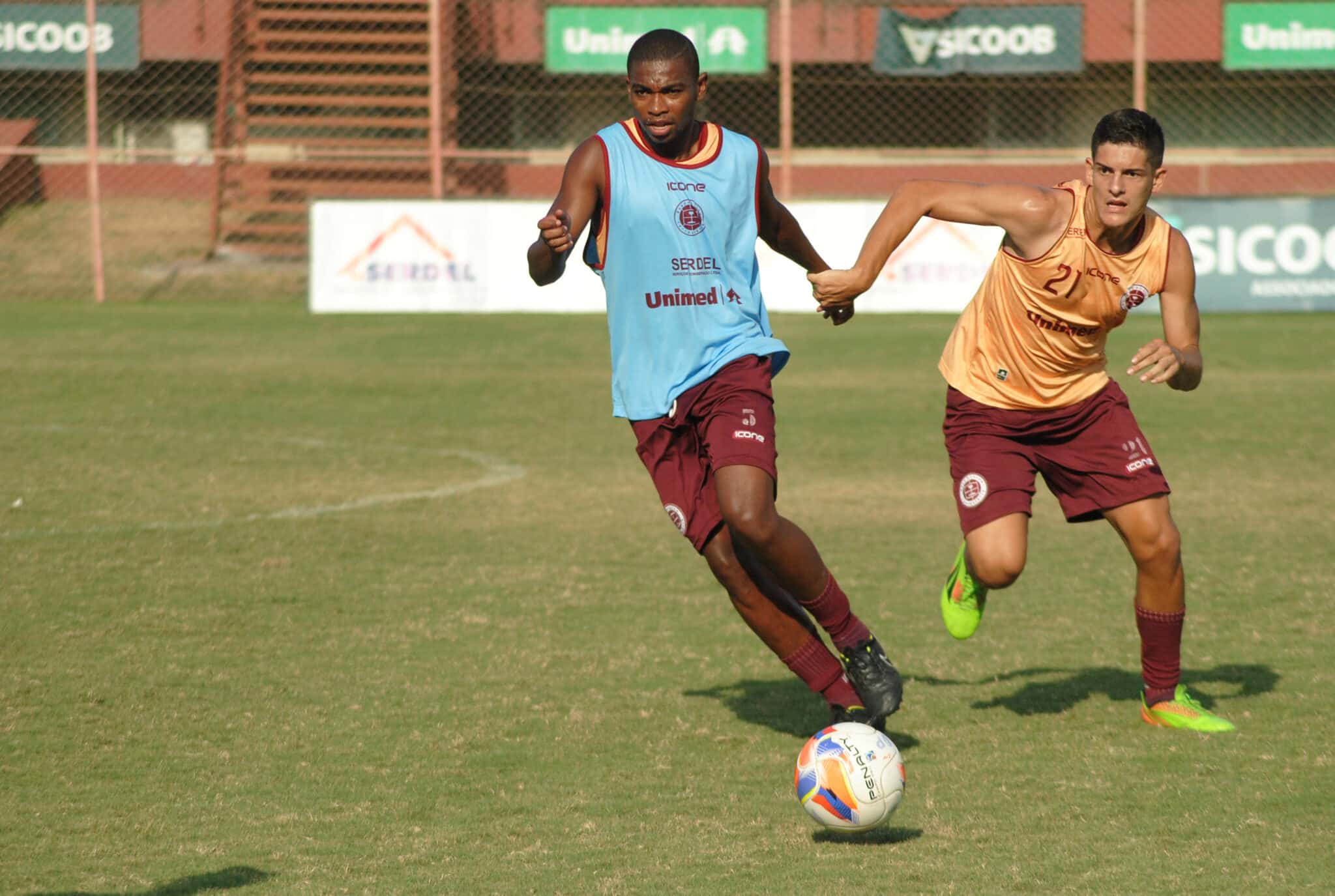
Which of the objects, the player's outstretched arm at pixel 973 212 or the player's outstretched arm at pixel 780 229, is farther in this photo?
the player's outstretched arm at pixel 780 229

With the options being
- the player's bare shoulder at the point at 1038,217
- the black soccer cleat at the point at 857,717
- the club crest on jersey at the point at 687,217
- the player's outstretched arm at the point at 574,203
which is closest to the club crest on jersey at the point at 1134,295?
the player's bare shoulder at the point at 1038,217

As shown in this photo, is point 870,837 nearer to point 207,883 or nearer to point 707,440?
point 707,440

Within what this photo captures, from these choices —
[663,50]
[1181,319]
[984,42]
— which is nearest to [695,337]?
[663,50]

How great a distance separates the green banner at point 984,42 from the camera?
25.0 metres

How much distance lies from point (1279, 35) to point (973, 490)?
21430mm

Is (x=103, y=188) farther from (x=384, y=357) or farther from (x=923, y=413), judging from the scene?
(x=923, y=413)

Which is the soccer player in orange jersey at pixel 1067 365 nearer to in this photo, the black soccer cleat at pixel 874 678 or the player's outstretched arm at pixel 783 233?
the player's outstretched arm at pixel 783 233

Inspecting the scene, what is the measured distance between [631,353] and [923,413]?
25.2 feet

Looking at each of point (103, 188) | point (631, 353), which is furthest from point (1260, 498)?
point (103, 188)

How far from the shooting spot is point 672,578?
291 inches

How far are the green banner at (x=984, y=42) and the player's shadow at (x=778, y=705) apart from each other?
20596mm

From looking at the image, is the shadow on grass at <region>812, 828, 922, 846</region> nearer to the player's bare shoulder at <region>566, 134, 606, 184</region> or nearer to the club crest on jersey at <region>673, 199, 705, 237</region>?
the club crest on jersey at <region>673, 199, 705, 237</region>

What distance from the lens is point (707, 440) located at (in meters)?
5.00

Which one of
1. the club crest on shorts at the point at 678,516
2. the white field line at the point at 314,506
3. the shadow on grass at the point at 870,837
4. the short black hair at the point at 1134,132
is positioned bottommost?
→ the shadow on grass at the point at 870,837
